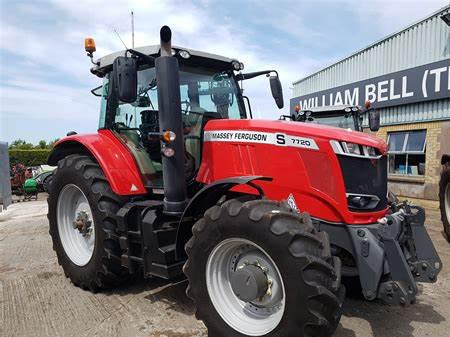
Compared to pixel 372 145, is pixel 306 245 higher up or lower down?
lower down

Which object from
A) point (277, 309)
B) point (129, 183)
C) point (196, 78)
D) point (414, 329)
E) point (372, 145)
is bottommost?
point (414, 329)

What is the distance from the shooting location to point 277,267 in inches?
105

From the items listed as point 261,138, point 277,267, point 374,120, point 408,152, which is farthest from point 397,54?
point 277,267

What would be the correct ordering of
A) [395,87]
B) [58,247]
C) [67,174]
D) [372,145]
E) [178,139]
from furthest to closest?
[395,87], [58,247], [67,174], [178,139], [372,145]

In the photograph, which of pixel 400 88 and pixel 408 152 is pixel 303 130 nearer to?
pixel 408 152

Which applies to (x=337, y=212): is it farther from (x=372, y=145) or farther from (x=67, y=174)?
(x=67, y=174)

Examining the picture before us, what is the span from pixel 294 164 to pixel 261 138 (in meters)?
0.36

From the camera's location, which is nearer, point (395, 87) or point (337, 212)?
point (337, 212)

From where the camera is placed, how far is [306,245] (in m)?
2.56

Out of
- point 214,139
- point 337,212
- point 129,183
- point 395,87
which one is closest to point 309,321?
point 337,212

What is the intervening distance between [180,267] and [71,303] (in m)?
1.25

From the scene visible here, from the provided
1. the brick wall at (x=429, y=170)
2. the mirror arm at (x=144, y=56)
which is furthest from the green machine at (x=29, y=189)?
the mirror arm at (x=144, y=56)

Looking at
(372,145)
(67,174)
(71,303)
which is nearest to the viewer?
(372,145)

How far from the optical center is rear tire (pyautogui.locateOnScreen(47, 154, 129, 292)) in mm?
3924
